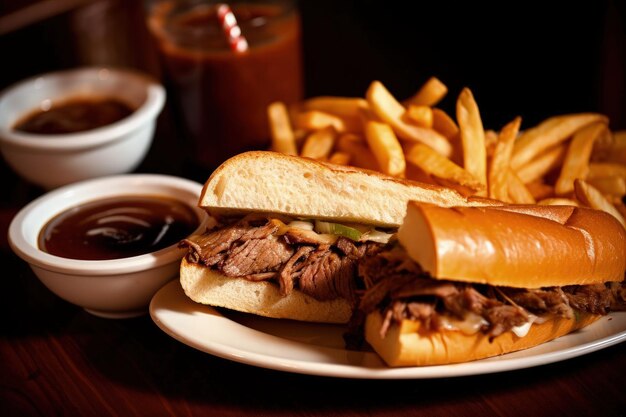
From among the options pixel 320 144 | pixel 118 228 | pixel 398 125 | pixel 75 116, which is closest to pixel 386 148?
pixel 398 125

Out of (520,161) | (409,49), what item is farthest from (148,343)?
(409,49)

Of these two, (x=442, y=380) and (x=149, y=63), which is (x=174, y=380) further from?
(x=149, y=63)

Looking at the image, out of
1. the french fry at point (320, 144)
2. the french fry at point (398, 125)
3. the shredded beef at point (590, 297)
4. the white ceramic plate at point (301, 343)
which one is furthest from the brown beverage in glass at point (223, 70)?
the shredded beef at point (590, 297)

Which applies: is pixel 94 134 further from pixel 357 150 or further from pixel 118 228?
pixel 357 150

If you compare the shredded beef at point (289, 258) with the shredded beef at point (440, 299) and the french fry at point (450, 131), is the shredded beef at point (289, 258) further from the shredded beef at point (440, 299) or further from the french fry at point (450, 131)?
the french fry at point (450, 131)

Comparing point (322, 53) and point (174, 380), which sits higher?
point (322, 53)

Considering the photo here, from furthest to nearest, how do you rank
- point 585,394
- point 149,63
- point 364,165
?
point 149,63 → point 364,165 → point 585,394

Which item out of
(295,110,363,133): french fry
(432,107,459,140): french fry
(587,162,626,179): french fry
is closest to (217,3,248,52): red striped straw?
(295,110,363,133): french fry
